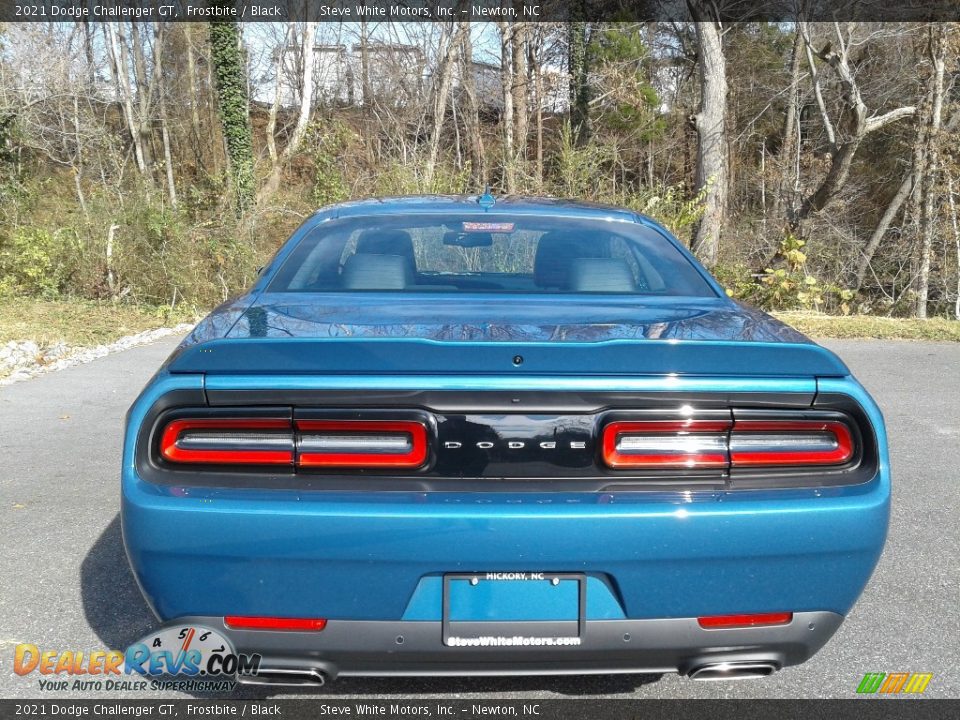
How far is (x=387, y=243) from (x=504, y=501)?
5.20ft

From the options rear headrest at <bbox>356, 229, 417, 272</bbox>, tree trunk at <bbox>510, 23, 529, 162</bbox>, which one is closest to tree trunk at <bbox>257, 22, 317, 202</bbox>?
tree trunk at <bbox>510, 23, 529, 162</bbox>

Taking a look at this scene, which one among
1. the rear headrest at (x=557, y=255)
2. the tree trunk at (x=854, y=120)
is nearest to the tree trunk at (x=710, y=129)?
the tree trunk at (x=854, y=120)

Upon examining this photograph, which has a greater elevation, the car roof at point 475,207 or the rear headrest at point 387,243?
the car roof at point 475,207

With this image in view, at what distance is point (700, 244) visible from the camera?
14867mm

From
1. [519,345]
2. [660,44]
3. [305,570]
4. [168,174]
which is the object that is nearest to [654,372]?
[519,345]

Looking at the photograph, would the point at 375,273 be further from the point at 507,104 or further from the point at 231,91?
the point at 507,104

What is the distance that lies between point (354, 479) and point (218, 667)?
2.00 feet

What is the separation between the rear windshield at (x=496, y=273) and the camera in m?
3.02

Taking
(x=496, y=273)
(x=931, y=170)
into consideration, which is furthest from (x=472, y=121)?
(x=496, y=273)

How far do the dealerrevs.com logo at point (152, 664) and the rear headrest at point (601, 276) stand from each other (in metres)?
1.71

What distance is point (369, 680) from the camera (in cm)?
256

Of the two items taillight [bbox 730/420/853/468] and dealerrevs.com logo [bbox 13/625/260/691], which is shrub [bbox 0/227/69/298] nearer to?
dealerrevs.com logo [bbox 13/625/260/691]

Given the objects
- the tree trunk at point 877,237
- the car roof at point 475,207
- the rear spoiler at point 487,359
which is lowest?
the tree trunk at point 877,237

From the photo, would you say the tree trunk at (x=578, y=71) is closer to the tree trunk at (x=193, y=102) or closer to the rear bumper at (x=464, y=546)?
the tree trunk at (x=193, y=102)
